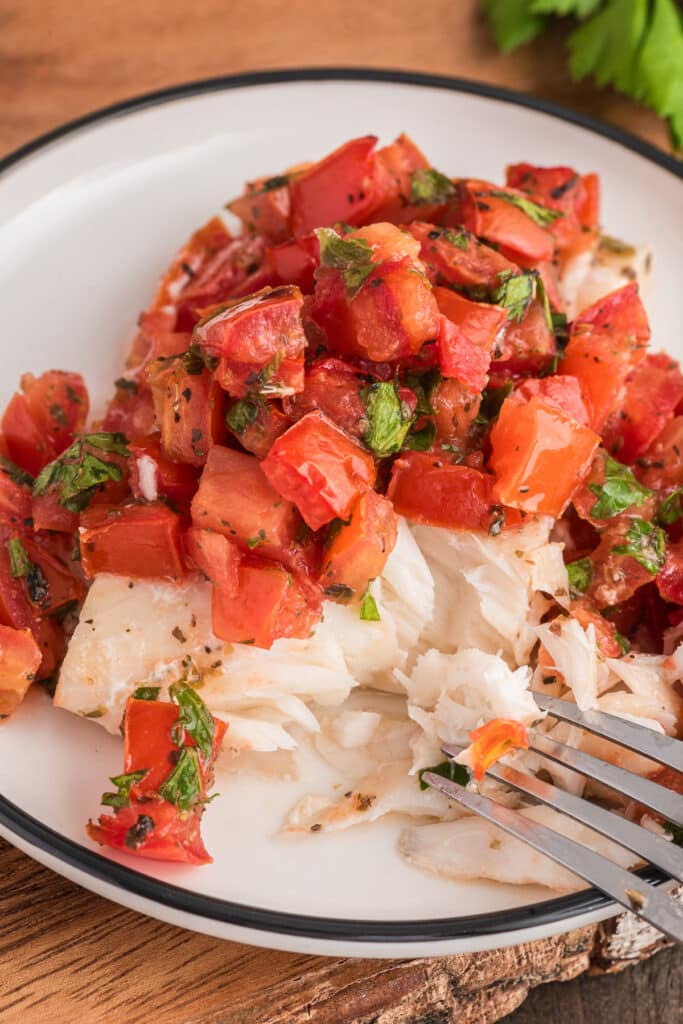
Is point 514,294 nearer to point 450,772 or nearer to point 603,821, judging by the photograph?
point 450,772

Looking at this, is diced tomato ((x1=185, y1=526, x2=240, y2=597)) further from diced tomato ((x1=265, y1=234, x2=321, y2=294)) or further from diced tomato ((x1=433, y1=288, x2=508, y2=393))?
diced tomato ((x1=265, y1=234, x2=321, y2=294))

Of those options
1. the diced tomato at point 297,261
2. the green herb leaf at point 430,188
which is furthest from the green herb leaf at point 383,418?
the green herb leaf at point 430,188

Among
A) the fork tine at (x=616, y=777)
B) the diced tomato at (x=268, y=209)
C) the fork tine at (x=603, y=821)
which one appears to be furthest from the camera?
the diced tomato at (x=268, y=209)

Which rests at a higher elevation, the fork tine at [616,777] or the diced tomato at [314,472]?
the diced tomato at [314,472]

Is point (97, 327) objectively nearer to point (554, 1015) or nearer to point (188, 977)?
point (188, 977)

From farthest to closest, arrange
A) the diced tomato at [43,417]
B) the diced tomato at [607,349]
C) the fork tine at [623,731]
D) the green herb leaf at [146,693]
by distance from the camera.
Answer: the diced tomato at [43,417] < the diced tomato at [607,349] < the green herb leaf at [146,693] < the fork tine at [623,731]

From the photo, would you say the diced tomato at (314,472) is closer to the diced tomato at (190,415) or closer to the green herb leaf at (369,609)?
the diced tomato at (190,415)

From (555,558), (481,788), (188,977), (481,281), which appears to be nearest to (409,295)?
(481,281)

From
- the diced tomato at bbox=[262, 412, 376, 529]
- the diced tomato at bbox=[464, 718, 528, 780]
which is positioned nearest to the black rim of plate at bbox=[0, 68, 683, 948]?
the diced tomato at bbox=[464, 718, 528, 780]
